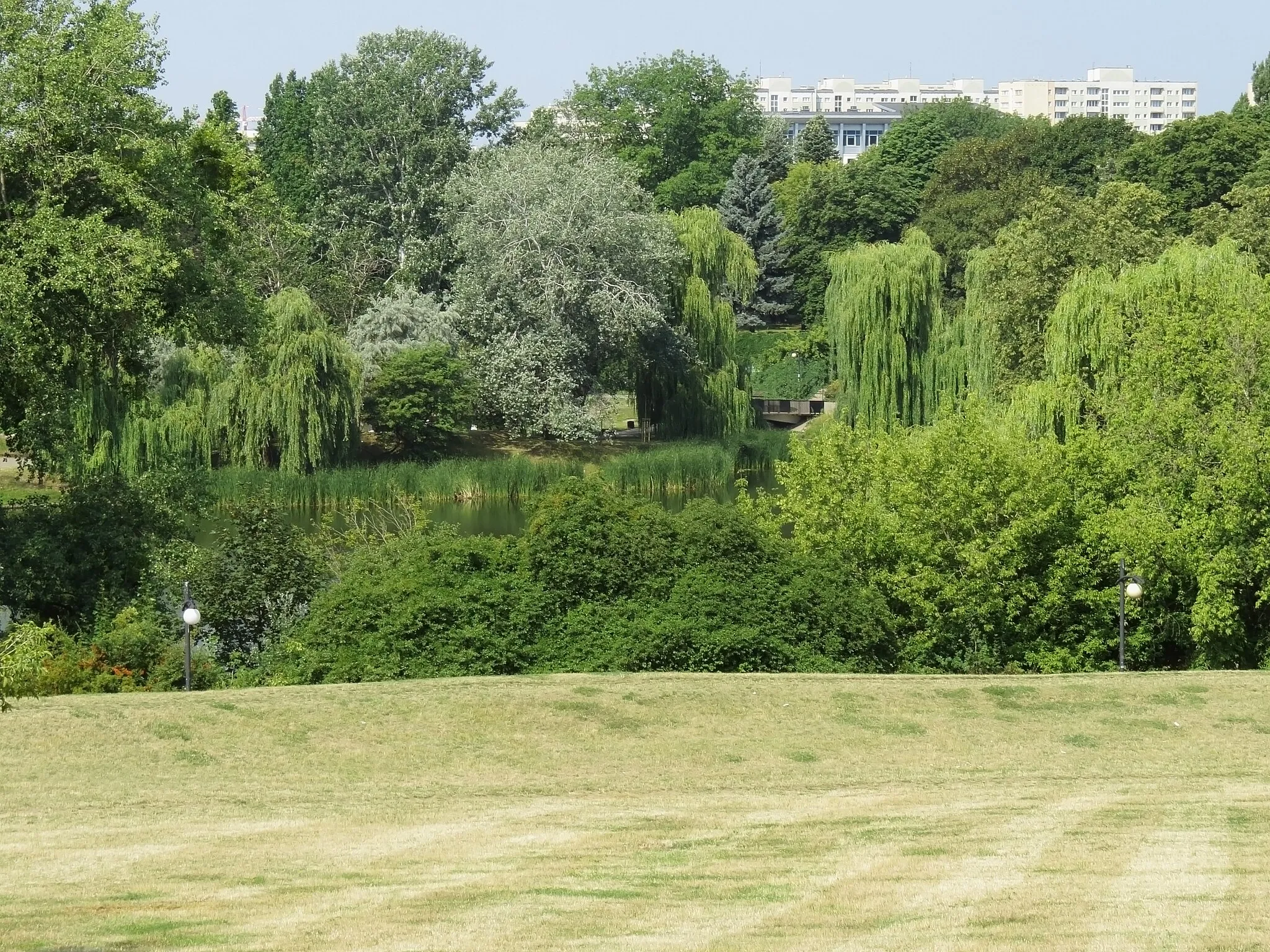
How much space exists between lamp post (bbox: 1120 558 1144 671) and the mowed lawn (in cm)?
190

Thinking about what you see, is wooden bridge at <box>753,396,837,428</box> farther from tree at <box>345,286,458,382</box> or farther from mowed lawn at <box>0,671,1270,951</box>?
mowed lawn at <box>0,671,1270,951</box>

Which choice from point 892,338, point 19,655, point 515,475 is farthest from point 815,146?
point 19,655

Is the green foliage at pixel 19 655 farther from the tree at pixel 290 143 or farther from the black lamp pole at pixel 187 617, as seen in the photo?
the tree at pixel 290 143

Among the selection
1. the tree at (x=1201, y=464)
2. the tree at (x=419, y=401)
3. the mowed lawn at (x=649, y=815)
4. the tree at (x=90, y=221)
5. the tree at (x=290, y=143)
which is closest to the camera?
the mowed lawn at (x=649, y=815)

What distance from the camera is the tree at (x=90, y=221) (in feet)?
76.9

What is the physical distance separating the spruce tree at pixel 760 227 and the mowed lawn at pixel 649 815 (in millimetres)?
63007

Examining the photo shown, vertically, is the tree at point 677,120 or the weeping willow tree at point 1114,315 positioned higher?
the tree at point 677,120

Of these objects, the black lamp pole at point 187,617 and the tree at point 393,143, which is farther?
the tree at point 393,143

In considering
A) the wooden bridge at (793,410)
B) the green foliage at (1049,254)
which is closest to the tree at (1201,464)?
the green foliage at (1049,254)

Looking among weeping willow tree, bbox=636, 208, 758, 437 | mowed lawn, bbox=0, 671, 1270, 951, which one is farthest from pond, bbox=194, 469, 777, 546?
mowed lawn, bbox=0, 671, 1270, 951

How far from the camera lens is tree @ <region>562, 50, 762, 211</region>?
92.8 metres

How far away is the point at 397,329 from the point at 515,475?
8799mm

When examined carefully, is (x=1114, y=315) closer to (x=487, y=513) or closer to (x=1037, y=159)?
(x=487, y=513)

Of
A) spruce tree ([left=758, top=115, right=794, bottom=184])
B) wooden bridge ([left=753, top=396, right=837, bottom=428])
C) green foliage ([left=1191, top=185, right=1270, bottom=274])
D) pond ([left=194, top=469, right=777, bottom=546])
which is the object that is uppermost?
spruce tree ([left=758, top=115, right=794, bottom=184])
